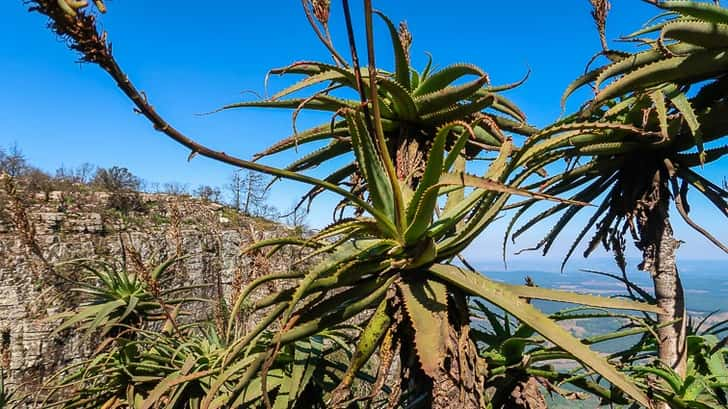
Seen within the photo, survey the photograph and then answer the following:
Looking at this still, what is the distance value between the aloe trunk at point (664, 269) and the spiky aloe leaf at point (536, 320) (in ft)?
3.00

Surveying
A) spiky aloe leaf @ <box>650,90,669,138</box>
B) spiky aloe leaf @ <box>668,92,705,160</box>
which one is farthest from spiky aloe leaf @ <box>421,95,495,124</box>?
spiky aloe leaf @ <box>668,92,705,160</box>

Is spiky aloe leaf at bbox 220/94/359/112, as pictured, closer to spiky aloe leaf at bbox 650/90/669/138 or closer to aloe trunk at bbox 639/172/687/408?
spiky aloe leaf at bbox 650/90/669/138

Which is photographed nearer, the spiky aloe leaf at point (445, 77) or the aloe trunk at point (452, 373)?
the aloe trunk at point (452, 373)

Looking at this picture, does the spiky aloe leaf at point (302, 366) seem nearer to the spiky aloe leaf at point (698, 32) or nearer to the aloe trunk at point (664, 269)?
the aloe trunk at point (664, 269)

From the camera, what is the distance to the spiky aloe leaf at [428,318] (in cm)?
125

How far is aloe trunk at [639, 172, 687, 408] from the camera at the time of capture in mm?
2086

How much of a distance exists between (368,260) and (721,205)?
1.91 meters

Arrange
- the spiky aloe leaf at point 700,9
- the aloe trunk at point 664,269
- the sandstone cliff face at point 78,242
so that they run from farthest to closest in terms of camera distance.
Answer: the sandstone cliff face at point 78,242
the aloe trunk at point 664,269
the spiky aloe leaf at point 700,9

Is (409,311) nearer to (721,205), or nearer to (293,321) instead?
(293,321)

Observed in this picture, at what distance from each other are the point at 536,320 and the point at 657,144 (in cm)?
141

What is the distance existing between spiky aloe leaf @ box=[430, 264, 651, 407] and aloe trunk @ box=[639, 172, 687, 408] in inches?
36.0

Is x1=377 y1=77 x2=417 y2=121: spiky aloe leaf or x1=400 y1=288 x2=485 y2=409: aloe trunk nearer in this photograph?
x1=400 y1=288 x2=485 y2=409: aloe trunk

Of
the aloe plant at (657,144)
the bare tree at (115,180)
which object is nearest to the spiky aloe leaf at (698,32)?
the aloe plant at (657,144)

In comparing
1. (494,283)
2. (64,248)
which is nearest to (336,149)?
(494,283)
